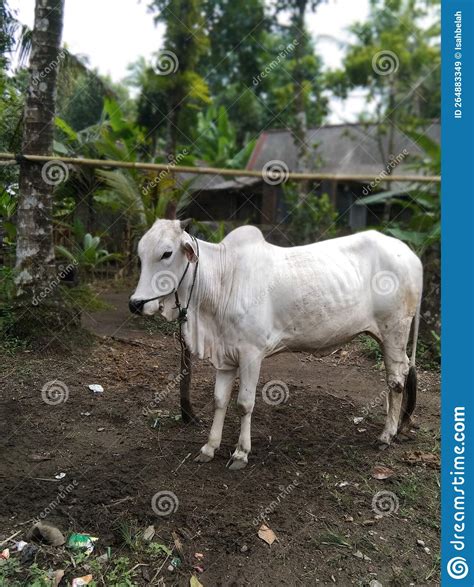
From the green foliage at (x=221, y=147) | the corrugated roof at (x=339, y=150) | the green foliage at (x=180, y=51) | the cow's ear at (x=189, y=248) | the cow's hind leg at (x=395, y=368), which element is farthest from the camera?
the corrugated roof at (x=339, y=150)

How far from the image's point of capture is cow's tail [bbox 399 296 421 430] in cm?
457

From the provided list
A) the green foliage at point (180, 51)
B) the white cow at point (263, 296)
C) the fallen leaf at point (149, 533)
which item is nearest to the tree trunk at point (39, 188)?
the white cow at point (263, 296)

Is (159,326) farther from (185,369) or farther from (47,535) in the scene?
(47,535)

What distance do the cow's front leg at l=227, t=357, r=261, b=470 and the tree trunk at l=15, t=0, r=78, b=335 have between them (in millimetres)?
2576

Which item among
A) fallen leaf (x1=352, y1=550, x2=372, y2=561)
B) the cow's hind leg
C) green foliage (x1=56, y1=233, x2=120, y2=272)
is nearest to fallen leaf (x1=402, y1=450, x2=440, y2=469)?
the cow's hind leg

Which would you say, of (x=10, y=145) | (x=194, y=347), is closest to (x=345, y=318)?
(x=194, y=347)

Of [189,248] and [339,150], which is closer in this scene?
[189,248]

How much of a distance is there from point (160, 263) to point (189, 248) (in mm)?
209

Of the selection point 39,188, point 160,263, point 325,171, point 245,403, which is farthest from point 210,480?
point 325,171

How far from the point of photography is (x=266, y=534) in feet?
11.1

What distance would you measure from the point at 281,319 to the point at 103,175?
4142mm

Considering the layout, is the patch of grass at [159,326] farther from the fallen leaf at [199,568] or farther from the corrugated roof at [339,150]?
the corrugated roof at [339,150]

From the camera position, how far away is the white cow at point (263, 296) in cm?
382

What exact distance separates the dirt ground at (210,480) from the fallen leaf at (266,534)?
0.09 ft
